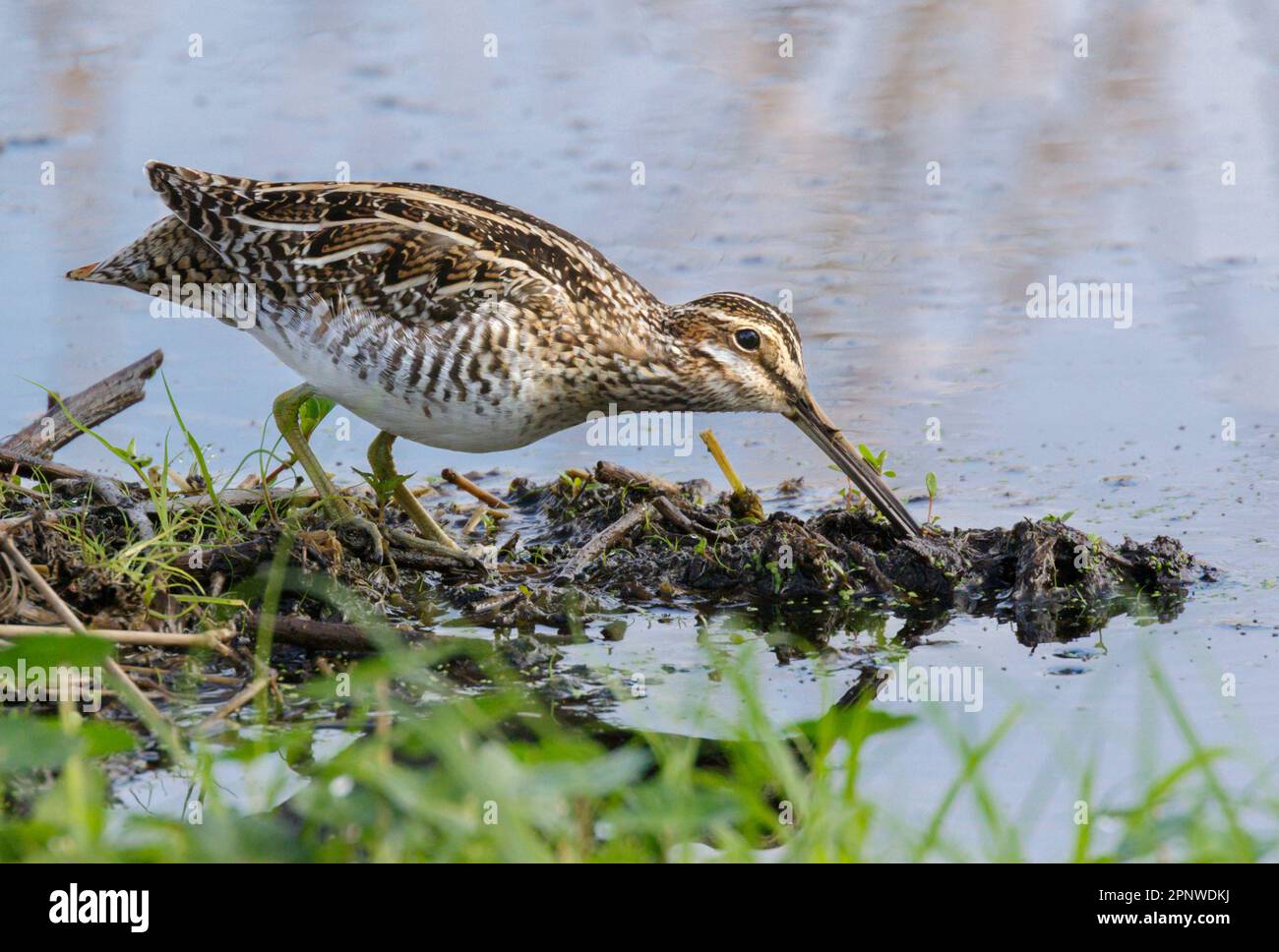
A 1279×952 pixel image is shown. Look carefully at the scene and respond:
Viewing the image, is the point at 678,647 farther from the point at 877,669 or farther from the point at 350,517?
the point at 350,517

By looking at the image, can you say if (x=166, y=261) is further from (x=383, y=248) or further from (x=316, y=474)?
(x=316, y=474)

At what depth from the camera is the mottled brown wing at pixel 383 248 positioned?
7.10 m

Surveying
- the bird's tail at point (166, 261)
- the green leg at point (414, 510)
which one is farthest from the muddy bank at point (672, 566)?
the bird's tail at point (166, 261)

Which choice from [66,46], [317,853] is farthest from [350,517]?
[66,46]

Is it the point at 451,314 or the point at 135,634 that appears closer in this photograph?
the point at 135,634

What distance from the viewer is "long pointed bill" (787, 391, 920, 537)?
7391mm

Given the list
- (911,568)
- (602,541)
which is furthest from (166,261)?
(911,568)

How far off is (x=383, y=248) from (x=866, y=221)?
15.4ft

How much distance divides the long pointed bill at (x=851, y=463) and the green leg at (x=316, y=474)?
6.12 feet

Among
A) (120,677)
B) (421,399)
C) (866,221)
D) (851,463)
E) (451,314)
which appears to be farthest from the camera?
(866,221)

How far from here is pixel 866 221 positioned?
1118cm

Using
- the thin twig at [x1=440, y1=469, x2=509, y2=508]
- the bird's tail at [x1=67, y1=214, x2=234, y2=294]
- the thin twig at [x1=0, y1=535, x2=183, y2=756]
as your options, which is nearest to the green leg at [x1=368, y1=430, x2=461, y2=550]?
the thin twig at [x1=440, y1=469, x2=509, y2=508]

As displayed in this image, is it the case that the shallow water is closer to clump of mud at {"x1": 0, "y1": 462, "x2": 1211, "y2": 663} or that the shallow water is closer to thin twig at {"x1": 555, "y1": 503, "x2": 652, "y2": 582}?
clump of mud at {"x1": 0, "y1": 462, "x2": 1211, "y2": 663}

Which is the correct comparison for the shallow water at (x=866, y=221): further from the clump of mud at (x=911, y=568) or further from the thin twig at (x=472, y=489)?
the thin twig at (x=472, y=489)
